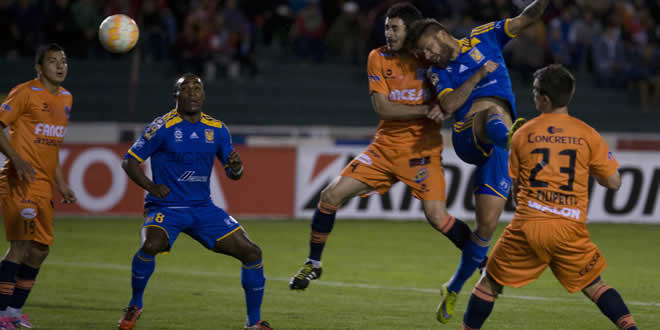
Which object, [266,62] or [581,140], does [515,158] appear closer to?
[581,140]

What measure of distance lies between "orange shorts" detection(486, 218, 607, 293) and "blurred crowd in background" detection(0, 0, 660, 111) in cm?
1538

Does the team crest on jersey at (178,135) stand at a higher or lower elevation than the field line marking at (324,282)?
higher

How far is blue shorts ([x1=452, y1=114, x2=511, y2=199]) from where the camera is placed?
801cm

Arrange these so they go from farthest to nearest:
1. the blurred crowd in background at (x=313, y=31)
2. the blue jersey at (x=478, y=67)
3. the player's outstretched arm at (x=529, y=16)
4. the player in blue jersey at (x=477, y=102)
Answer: the blurred crowd in background at (x=313, y=31) < the blue jersey at (x=478, y=67) < the player in blue jersey at (x=477, y=102) < the player's outstretched arm at (x=529, y=16)

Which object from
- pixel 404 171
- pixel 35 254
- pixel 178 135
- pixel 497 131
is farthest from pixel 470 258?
pixel 35 254

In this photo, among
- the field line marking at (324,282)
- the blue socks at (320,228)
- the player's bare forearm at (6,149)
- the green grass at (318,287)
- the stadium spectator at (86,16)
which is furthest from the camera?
the stadium spectator at (86,16)

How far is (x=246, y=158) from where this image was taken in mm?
17094

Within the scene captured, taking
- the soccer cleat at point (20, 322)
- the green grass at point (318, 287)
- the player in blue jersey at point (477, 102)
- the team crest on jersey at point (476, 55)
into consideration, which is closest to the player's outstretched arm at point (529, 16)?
the player in blue jersey at point (477, 102)

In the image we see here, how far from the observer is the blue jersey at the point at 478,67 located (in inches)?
315

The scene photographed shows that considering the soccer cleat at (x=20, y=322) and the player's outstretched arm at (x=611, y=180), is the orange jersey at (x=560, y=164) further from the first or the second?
the soccer cleat at (x=20, y=322)

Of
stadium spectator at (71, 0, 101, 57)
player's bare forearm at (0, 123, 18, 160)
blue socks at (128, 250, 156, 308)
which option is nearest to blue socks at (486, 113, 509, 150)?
blue socks at (128, 250, 156, 308)

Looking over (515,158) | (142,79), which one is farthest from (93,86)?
(515,158)

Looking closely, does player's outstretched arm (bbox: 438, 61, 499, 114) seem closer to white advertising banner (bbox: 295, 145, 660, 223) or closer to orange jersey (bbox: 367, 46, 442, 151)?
orange jersey (bbox: 367, 46, 442, 151)

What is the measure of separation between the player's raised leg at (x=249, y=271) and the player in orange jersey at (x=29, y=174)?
1544 mm
